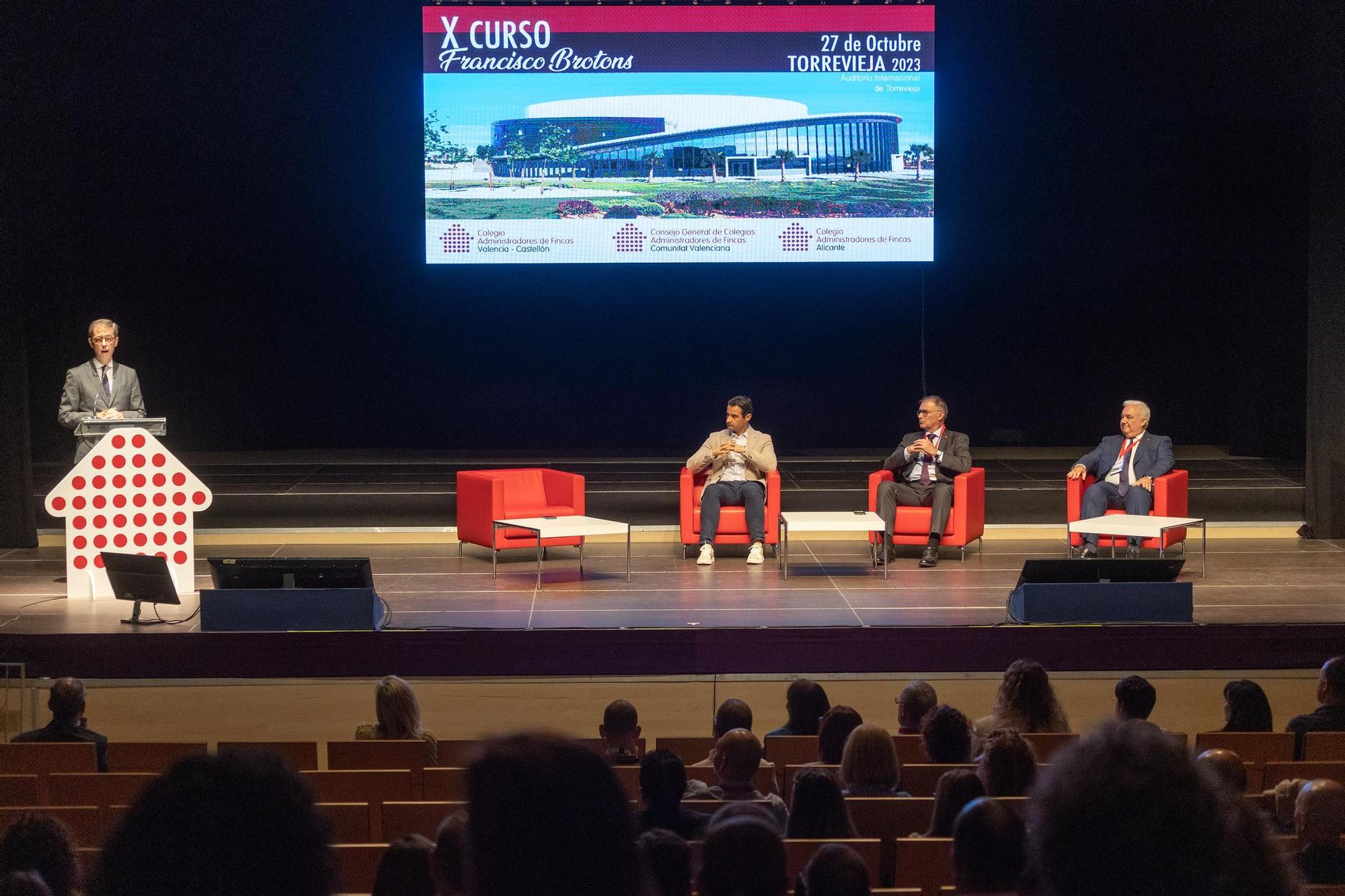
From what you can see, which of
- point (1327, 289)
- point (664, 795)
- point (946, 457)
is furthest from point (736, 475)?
point (664, 795)

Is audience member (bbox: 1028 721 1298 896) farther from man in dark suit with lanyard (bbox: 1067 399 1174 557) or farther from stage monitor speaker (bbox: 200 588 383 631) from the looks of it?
man in dark suit with lanyard (bbox: 1067 399 1174 557)

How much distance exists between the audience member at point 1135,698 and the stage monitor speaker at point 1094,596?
197 centimetres

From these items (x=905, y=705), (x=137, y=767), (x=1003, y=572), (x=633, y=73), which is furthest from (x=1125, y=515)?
(x=137, y=767)

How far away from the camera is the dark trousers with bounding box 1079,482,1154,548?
301 inches

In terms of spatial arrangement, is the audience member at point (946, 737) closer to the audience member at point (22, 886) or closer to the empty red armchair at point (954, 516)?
the audience member at point (22, 886)

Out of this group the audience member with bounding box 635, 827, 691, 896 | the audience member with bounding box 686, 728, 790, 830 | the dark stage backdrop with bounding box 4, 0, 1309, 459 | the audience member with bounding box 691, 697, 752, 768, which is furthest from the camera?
the dark stage backdrop with bounding box 4, 0, 1309, 459

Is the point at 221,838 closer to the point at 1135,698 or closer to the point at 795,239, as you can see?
the point at 1135,698

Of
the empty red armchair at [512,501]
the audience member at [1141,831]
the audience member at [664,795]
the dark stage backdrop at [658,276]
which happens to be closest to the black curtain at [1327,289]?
the dark stage backdrop at [658,276]

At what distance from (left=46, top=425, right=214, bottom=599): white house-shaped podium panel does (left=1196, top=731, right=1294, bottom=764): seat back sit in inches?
191

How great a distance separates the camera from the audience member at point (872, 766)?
130 inches

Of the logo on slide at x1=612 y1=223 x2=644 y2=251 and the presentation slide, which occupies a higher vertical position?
Result: the presentation slide

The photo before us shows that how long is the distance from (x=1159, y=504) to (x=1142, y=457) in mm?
273

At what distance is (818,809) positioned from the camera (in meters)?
2.84

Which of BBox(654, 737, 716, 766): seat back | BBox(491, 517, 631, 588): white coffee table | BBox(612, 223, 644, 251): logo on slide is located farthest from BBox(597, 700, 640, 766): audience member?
BBox(612, 223, 644, 251): logo on slide
